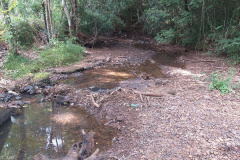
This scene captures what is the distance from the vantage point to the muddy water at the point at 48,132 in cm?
408

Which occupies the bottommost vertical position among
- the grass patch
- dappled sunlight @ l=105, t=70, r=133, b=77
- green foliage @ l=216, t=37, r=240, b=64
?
dappled sunlight @ l=105, t=70, r=133, b=77

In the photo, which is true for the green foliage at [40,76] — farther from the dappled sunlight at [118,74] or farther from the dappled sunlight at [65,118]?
the dappled sunlight at [65,118]

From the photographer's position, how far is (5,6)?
8.85 meters

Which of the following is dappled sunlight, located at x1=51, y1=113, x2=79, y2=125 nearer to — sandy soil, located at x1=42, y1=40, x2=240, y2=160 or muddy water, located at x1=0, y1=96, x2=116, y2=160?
muddy water, located at x1=0, y1=96, x2=116, y2=160

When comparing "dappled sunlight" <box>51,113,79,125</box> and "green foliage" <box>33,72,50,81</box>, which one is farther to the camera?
"green foliage" <box>33,72,50,81</box>

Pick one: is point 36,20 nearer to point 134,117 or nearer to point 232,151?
point 134,117

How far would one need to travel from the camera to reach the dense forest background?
33.5ft

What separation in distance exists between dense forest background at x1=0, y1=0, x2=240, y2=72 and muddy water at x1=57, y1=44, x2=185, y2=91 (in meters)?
2.54

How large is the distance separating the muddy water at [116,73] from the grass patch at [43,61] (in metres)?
1.68

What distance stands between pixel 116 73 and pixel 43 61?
12.9 ft

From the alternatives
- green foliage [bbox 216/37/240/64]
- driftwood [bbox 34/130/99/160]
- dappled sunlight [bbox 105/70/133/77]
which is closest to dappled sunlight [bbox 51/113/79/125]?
driftwood [bbox 34/130/99/160]

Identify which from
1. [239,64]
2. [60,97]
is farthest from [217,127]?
[239,64]

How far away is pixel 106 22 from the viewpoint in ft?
54.2

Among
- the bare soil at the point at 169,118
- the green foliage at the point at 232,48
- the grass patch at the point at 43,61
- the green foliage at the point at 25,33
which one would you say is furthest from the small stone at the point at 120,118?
the green foliage at the point at 25,33
